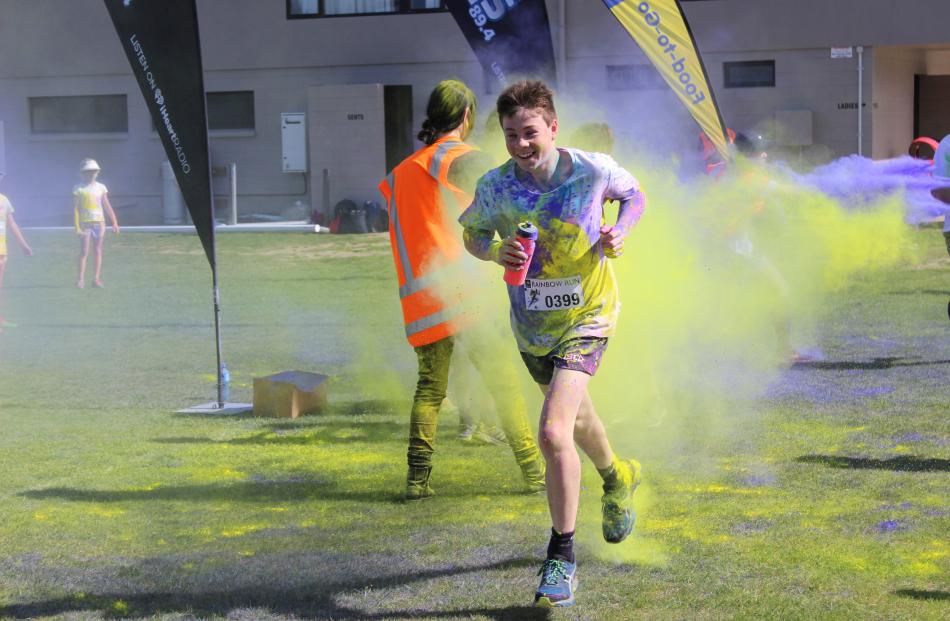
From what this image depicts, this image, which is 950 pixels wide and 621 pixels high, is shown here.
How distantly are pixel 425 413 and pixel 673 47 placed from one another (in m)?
3.59

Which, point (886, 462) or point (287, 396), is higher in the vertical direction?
point (287, 396)

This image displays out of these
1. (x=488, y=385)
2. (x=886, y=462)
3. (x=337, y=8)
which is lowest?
(x=886, y=462)

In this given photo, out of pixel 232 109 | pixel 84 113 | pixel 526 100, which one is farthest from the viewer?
pixel 84 113

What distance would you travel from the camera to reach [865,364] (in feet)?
31.5

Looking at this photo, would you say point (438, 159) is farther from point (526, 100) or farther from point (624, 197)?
point (526, 100)

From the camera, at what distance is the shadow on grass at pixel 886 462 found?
6.24 m

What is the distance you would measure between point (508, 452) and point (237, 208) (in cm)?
2302

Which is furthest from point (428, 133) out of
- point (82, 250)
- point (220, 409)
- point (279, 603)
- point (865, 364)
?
point (82, 250)

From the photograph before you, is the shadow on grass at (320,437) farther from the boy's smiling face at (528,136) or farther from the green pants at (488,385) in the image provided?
the boy's smiling face at (528,136)

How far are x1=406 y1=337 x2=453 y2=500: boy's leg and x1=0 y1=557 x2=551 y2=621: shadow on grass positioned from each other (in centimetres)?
116

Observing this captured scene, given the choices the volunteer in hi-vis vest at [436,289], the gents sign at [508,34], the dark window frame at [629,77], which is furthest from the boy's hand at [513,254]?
the dark window frame at [629,77]

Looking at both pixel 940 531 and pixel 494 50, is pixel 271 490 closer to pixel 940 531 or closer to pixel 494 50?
pixel 940 531

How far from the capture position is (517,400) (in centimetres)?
591

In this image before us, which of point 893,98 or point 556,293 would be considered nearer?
point 556,293
